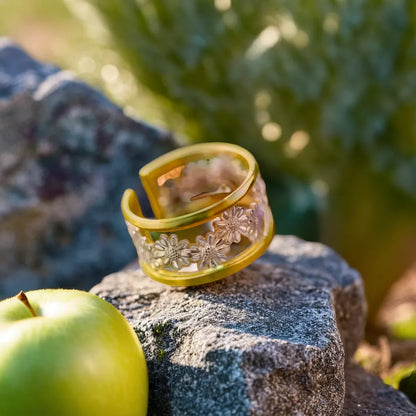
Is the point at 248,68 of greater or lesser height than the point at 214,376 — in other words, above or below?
above

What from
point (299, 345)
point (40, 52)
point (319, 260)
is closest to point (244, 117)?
point (319, 260)

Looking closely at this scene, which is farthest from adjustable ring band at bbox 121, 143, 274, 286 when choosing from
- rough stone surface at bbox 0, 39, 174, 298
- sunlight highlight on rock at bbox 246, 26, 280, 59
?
sunlight highlight on rock at bbox 246, 26, 280, 59

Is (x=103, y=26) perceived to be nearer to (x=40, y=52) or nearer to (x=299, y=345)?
(x=299, y=345)

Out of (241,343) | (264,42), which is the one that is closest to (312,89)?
(264,42)

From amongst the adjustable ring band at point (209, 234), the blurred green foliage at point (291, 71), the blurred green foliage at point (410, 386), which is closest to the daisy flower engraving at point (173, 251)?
the adjustable ring band at point (209, 234)

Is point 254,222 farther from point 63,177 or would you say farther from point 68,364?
point 63,177

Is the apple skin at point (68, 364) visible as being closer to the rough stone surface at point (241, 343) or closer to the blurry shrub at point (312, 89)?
the rough stone surface at point (241, 343)
